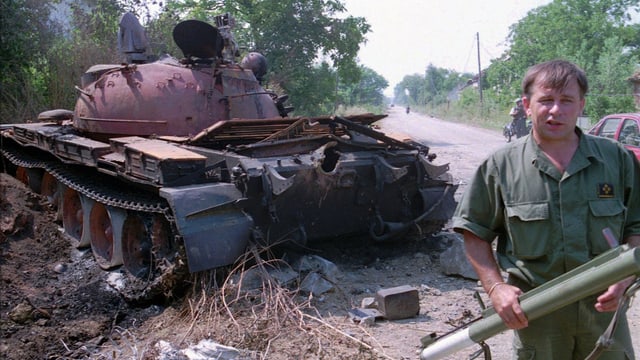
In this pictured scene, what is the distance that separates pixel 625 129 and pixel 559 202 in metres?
8.51

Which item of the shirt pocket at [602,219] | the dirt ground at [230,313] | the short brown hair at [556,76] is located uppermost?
the short brown hair at [556,76]

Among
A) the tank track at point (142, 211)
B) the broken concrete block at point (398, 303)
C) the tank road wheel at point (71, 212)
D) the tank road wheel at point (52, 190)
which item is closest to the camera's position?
the broken concrete block at point (398, 303)

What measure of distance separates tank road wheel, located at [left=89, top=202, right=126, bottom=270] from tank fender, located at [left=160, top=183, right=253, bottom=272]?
1394mm

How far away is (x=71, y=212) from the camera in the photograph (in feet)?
25.2

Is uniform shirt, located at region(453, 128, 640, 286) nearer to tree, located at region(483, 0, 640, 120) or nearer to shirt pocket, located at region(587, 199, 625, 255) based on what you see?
shirt pocket, located at region(587, 199, 625, 255)

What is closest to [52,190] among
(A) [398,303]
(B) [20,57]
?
(A) [398,303]

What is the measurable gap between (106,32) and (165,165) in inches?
540

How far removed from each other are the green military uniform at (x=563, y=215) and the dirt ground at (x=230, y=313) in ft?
2.63

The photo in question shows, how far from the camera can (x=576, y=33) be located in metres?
25.7

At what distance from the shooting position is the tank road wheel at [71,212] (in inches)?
298

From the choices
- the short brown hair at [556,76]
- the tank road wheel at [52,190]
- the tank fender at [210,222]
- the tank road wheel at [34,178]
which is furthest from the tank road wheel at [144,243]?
the short brown hair at [556,76]

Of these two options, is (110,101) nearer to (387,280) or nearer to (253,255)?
(253,255)

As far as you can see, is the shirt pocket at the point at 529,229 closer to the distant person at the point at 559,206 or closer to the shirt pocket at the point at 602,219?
the distant person at the point at 559,206

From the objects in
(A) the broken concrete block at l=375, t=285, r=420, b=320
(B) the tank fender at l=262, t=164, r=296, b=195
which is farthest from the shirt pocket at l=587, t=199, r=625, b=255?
(B) the tank fender at l=262, t=164, r=296, b=195
